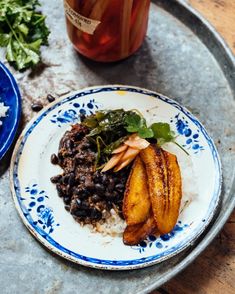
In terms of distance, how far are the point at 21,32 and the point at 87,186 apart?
1.92ft

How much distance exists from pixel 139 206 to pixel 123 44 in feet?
1.66

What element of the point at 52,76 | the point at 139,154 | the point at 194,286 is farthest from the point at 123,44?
the point at 194,286

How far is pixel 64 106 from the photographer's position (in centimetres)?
135

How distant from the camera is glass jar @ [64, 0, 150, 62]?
4.27ft

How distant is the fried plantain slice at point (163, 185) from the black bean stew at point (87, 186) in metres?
0.07

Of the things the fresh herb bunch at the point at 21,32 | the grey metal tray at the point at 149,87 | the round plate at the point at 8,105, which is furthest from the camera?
the fresh herb bunch at the point at 21,32

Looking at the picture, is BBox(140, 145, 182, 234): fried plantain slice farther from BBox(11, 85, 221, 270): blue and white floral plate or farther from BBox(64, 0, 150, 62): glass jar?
BBox(64, 0, 150, 62): glass jar

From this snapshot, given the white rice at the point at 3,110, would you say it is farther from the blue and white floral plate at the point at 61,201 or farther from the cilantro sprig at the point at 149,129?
the cilantro sprig at the point at 149,129

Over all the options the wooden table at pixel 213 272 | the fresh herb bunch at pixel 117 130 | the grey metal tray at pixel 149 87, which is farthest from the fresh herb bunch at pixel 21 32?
the wooden table at pixel 213 272

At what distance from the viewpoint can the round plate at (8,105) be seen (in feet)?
4.20

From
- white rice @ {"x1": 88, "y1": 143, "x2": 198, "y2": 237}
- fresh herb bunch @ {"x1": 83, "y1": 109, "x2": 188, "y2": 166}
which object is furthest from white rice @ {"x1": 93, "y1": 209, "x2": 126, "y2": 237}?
fresh herb bunch @ {"x1": 83, "y1": 109, "x2": 188, "y2": 166}

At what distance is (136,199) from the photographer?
3.70ft

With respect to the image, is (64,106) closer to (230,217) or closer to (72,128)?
(72,128)

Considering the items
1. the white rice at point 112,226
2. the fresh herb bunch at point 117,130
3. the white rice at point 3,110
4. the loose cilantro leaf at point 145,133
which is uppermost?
the loose cilantro leaf at point 145,133
